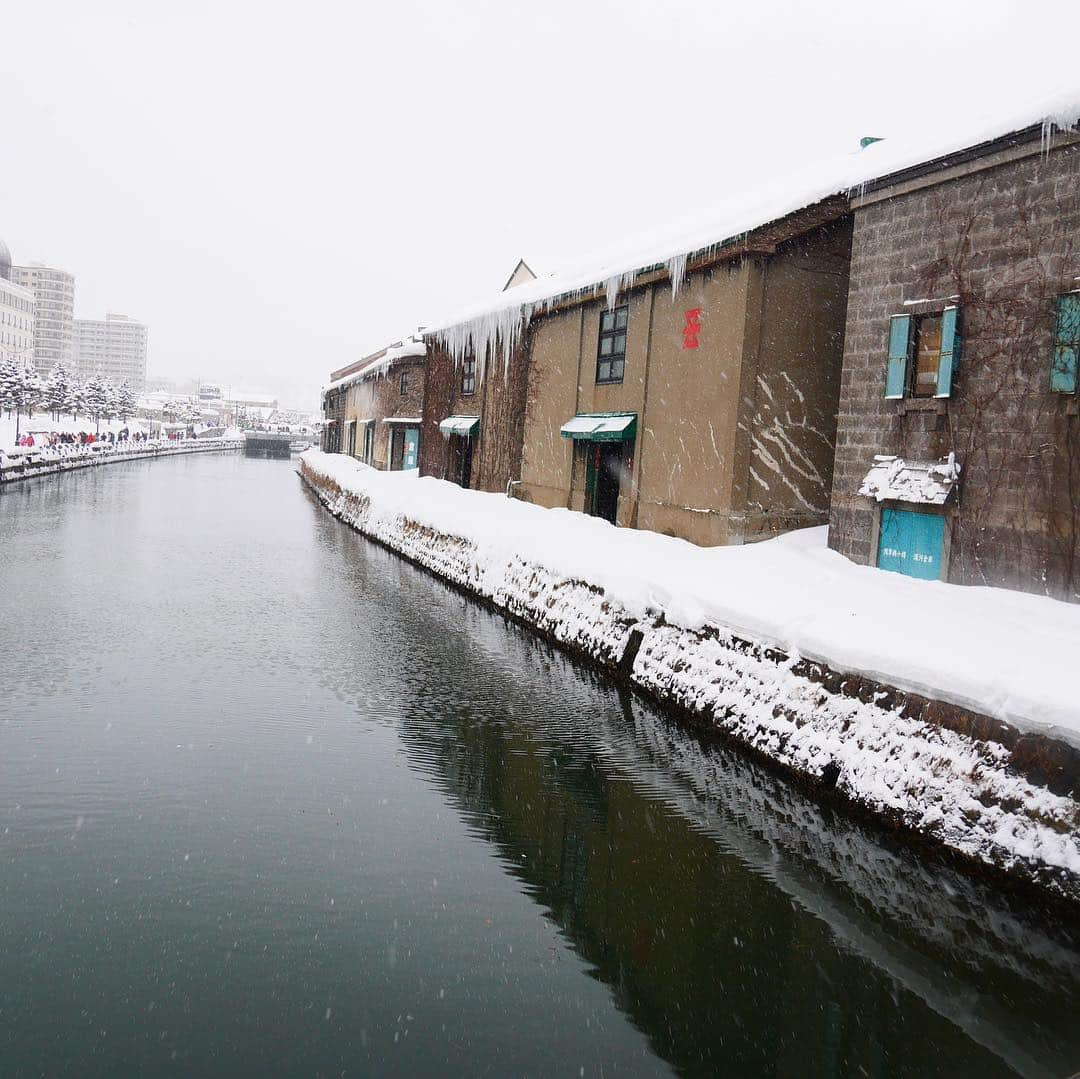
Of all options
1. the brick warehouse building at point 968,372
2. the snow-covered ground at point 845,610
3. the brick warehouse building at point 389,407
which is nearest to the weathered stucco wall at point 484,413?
the brick warehouse building at point 389,407

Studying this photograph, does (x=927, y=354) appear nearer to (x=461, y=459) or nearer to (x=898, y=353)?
(x=898, y=353)

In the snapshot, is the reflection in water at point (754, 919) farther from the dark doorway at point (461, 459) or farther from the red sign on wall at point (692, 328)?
the dark doorway at point (461, 459)

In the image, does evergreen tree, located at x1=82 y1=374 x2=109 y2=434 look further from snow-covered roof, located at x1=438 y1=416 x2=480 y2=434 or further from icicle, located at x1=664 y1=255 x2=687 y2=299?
icicle, located at x1=664 y1=255 x2=687 y2=299

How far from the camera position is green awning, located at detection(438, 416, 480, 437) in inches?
1155

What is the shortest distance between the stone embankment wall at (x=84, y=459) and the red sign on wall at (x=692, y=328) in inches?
1183

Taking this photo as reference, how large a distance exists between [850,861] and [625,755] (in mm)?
2533

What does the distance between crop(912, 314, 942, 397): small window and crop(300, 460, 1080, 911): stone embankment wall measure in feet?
15.7

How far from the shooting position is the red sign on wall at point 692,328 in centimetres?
1689

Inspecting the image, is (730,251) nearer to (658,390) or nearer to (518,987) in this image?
(658,390)

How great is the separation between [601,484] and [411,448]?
21.3m

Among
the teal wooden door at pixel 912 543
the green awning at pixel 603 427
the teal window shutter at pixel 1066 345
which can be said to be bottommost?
the teal wooden door at pixel 912 543

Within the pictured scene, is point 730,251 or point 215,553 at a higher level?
point 730,251

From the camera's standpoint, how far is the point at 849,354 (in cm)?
1359

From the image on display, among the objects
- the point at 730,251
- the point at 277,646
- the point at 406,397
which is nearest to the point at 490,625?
the point at 277,646
